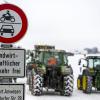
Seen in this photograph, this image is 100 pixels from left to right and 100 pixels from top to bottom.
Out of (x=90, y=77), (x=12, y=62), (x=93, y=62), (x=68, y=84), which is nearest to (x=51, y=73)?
(x=68, y=84)

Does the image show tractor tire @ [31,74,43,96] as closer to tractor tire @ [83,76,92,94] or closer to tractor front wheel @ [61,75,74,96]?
tractor front wheel @ [61,75,74,96]

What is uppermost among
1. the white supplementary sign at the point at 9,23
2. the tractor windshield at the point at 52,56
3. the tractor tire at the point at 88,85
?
the white supplementary sign at the point at 9,23

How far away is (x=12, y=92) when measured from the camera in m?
7.68

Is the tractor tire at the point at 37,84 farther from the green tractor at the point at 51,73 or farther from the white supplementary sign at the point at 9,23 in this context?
the white supplementary sign at the point at 9,23

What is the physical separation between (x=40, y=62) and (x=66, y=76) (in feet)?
4.59

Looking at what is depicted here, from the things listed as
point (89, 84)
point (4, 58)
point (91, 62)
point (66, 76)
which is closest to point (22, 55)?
point (4, 58)

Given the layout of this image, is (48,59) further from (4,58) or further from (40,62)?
(4,58)

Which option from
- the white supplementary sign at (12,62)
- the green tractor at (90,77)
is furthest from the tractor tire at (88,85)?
the white supplementary sign at (12,62)

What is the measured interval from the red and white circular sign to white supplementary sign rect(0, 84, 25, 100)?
0.64 meters

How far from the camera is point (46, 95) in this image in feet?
75.4

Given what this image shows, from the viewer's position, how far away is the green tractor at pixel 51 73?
73.2ft

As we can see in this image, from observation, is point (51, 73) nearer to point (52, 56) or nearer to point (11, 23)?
point (52, 56)

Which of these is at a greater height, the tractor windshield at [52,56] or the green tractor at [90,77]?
the tractor windshield at [52,56]

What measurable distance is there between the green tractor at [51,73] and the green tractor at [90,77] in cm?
143
